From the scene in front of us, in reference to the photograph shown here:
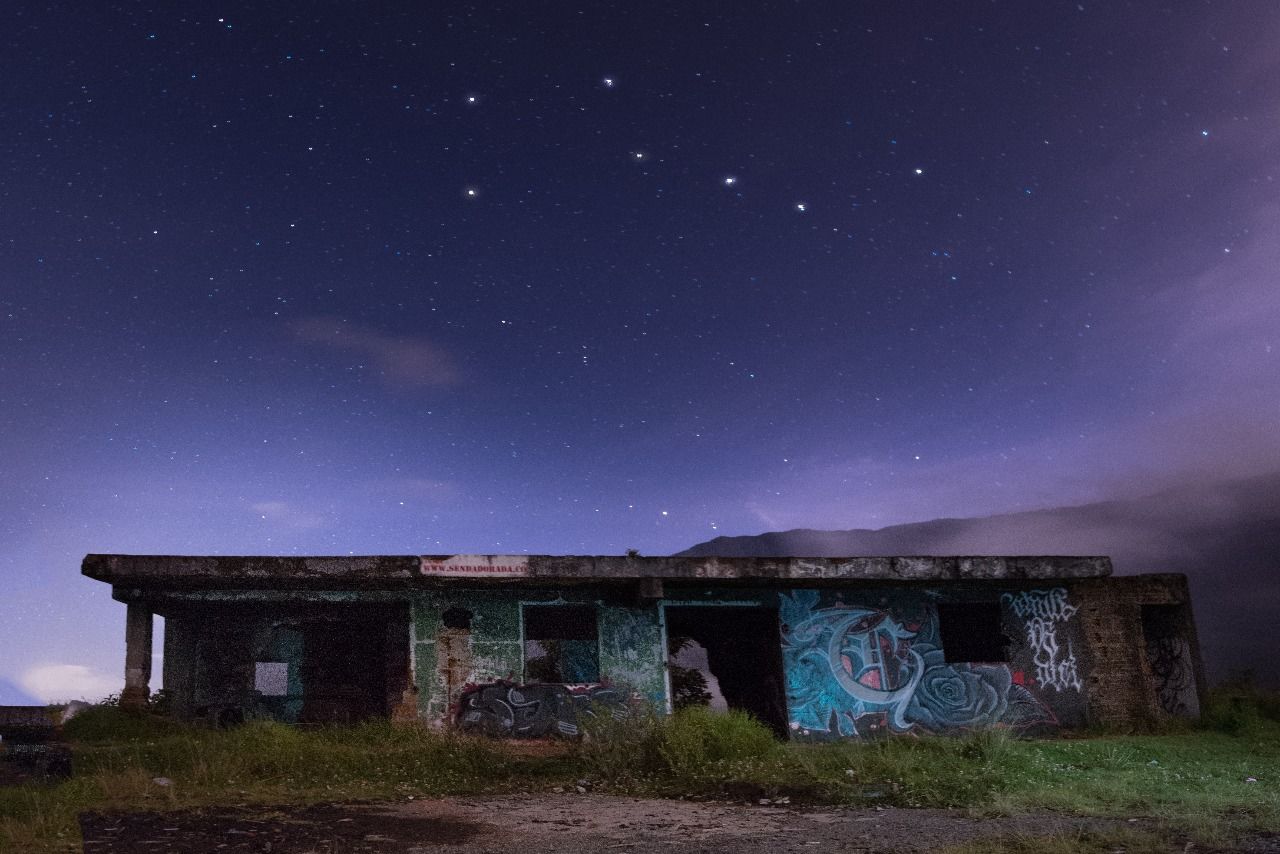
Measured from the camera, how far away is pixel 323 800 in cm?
923

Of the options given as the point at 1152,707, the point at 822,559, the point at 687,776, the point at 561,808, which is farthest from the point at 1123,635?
the point at 561,808

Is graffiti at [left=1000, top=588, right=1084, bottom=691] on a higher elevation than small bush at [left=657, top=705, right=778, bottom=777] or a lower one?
higher

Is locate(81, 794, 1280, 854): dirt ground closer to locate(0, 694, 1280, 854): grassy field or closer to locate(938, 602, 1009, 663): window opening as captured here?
locate(0, 694, 1280, 854): grassy field

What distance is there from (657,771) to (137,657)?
25.1ft

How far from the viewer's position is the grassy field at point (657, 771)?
8375 millimetres

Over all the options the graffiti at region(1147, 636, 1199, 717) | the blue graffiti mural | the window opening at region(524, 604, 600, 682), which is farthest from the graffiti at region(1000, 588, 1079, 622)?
the window opening at region(524, 604, 600, 682)

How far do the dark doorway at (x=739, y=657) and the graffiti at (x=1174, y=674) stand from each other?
7188 mm

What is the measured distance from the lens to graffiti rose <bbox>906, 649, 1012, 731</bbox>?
15.3 metres

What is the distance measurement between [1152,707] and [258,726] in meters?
13.9

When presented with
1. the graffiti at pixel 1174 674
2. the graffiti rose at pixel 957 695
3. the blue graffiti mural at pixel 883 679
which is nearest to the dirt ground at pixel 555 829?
the blue graffiti mural at pixel 883 679

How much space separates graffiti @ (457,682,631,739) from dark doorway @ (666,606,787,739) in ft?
6.72

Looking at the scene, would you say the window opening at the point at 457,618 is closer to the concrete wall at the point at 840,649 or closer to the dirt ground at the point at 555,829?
the concrete wall at the point at 840,649

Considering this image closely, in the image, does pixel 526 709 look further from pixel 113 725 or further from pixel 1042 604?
pixel 1042 604

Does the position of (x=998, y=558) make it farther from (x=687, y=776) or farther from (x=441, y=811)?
(x=441, y=811)
